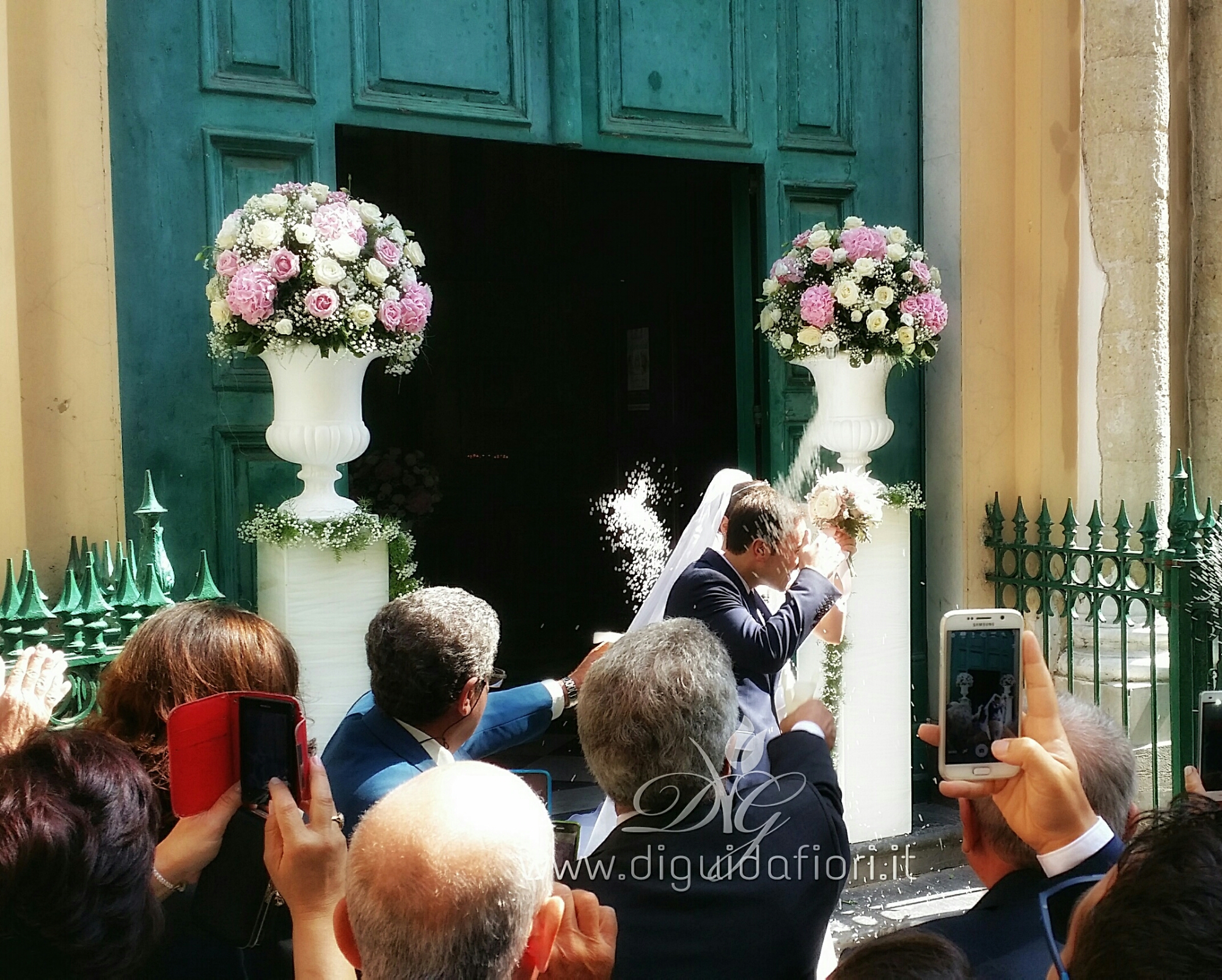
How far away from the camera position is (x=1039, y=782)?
6.03 ft

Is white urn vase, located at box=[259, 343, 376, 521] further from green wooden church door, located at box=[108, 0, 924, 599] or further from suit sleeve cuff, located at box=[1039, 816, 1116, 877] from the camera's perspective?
suit sleeve cuff, located at box=[1039, 816, 1116, 877]

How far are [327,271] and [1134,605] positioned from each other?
415 cm

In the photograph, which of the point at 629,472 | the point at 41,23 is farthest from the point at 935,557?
the point at 41,23

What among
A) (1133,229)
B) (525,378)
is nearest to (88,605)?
(1133,229)

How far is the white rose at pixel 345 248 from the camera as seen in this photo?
3971mm

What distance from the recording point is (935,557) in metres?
5.95

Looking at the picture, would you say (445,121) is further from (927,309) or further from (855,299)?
(927,309)

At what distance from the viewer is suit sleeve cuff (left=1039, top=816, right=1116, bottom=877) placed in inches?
71.6

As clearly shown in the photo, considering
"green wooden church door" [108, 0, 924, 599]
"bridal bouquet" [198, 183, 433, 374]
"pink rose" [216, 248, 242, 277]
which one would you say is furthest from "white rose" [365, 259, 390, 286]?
"green wooden church door" [108, 0, 924, 599]

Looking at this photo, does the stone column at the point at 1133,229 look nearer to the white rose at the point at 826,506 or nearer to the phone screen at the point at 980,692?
the white rose at the point at 826,506

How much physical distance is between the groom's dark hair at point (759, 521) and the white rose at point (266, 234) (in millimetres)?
1695

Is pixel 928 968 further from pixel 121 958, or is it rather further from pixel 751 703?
pixel 751 703

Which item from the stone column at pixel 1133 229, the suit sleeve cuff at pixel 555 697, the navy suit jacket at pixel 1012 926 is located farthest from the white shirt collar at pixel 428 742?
the stone column at pixel 1133 229

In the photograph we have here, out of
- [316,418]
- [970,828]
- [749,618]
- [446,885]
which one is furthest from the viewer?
[316,418]
